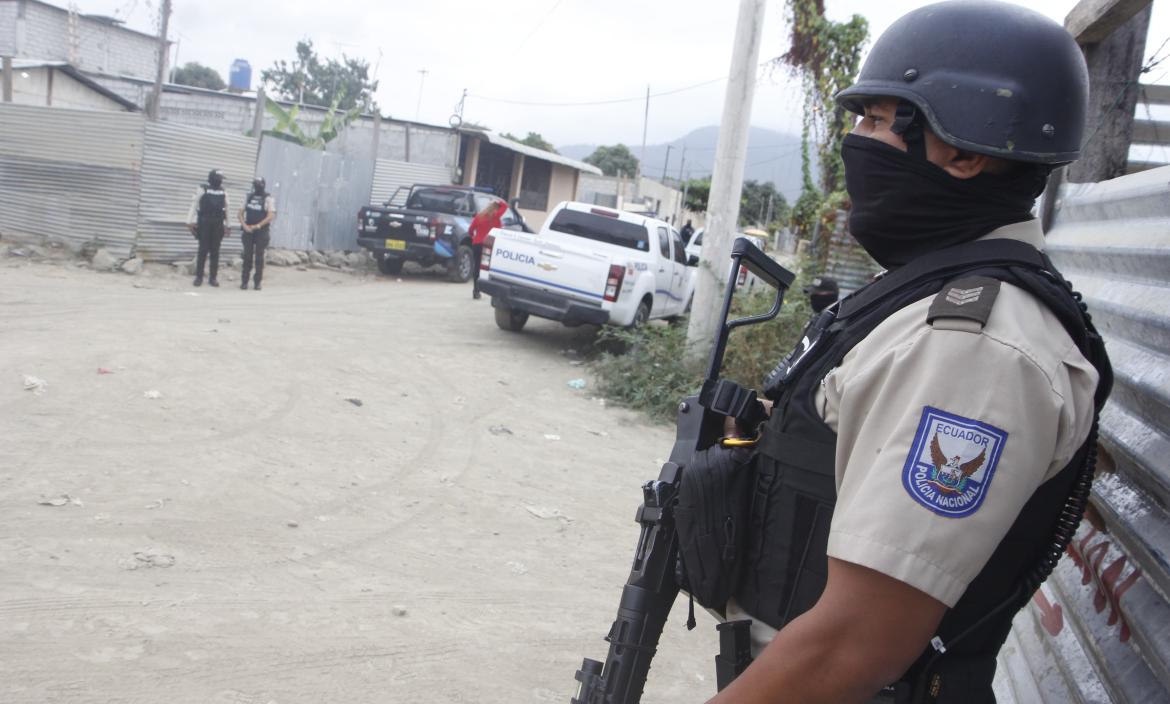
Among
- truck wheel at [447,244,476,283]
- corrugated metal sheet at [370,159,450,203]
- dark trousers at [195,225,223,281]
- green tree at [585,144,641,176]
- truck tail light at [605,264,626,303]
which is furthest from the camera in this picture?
green tree at [585,144,641,176]

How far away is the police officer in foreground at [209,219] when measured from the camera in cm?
1224

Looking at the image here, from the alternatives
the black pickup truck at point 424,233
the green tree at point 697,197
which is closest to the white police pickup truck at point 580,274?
the black pickup truck at point 424,233

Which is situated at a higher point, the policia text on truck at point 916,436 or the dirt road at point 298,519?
the policia text on truck at point 916,436

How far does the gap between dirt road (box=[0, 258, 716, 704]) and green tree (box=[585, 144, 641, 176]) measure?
49706 mm

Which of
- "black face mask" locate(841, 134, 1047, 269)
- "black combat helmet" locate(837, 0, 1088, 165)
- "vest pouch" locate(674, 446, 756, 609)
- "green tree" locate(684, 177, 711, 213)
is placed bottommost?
"vest pouch" locate(674, 446, 756, 609)

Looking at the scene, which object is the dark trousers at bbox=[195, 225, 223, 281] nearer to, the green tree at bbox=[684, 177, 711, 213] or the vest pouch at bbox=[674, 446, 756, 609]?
the vest pouch at bbox=[674, 446, 756, 609]

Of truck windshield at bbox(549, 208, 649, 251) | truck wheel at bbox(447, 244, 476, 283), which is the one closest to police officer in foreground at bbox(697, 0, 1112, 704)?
truck windshield at bbox(549, 208, 649, 251)

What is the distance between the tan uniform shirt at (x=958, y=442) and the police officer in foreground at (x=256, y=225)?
12.7 metres

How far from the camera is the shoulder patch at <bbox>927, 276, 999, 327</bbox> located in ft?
3.78

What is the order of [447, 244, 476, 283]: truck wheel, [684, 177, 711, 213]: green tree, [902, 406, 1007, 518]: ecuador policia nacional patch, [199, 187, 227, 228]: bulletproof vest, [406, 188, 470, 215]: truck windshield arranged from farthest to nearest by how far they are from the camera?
1. [684, 177, 711, 213]: green tree
2. [406, 188, 470, 215]: truck windshield
3. [447, 244, 476, 283]: truck wheel
4. [199, 187, 227, 228]: bulletproof vest
5. [902, 406, 1007, 518]: ecuador policia nacional patch

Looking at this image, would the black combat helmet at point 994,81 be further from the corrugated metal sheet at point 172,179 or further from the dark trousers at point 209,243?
the corrugated metal sheet at point 172,179

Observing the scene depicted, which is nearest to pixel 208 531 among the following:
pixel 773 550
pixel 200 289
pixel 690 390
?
pixel 773 550

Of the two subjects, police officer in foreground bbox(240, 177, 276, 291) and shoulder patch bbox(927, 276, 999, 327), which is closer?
shoulder patch bbox(927, 276, 999, 327)

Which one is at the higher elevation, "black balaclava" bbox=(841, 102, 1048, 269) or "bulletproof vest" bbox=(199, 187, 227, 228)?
"black balaclava" bbox=(841, 102, 1048, 269)
